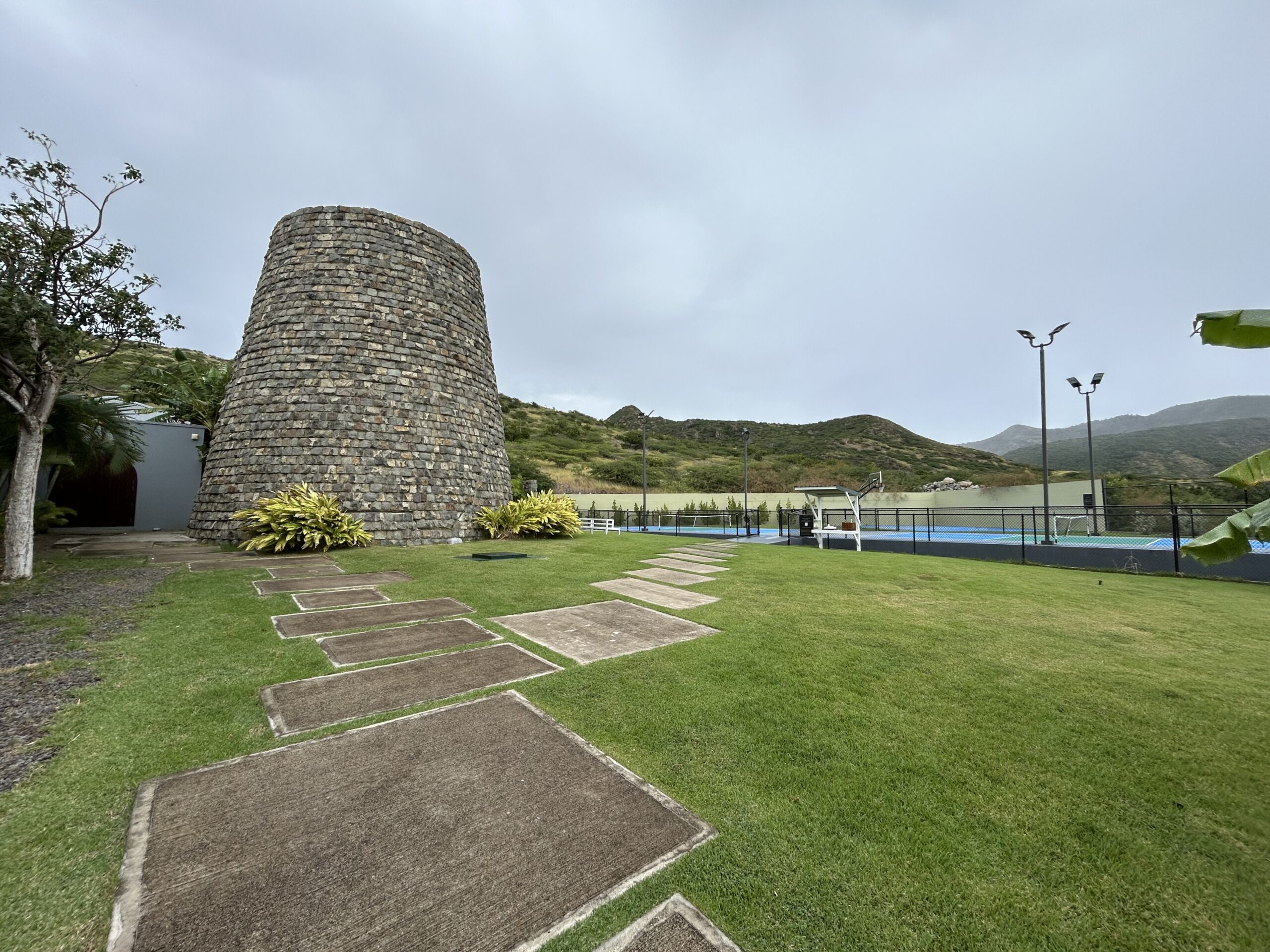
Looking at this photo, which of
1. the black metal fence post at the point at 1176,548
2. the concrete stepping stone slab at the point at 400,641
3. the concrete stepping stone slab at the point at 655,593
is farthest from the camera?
the black metal fence post at the point at 1176,548

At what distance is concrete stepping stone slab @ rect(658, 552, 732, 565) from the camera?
9.22 metres

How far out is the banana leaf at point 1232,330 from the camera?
232 centimetres

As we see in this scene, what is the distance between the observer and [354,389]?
484 inches

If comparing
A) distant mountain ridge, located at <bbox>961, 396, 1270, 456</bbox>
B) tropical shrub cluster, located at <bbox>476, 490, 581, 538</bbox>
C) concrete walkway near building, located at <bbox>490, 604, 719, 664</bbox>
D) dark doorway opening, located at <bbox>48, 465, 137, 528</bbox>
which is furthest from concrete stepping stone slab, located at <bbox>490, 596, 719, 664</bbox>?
distant mountain ridge, located at <bbox>961, 396, 1270, 456</bbox>

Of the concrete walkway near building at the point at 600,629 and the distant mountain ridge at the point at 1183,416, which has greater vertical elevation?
the distant mountain ridge at the point at 1183,416

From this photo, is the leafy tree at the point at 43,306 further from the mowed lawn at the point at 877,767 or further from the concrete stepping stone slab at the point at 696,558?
the concrete stepping stone slab at the point at 696,558

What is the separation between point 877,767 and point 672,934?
1.37m

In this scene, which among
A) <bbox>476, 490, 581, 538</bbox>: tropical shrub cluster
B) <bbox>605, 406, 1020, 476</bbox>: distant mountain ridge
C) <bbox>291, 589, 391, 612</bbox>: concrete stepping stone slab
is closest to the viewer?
<bbox>291, 589, 391, 612</bbox>: concrete stepping stone slab

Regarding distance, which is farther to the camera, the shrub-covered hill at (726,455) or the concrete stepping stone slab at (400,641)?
the shrub-covered hill at (726,455)

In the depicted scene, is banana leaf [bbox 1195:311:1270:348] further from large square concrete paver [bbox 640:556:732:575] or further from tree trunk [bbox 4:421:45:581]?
tree trunk [bbox 4:421:45:581]

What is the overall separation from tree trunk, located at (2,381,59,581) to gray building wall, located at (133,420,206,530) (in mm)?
11643

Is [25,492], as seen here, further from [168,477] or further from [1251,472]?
[168,477]

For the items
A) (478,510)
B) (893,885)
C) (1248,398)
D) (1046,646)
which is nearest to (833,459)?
(478,510)

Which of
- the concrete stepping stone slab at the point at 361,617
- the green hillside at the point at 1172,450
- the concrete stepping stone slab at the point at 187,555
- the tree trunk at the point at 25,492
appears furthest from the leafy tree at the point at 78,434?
the green hillside at the point at 1172,450
